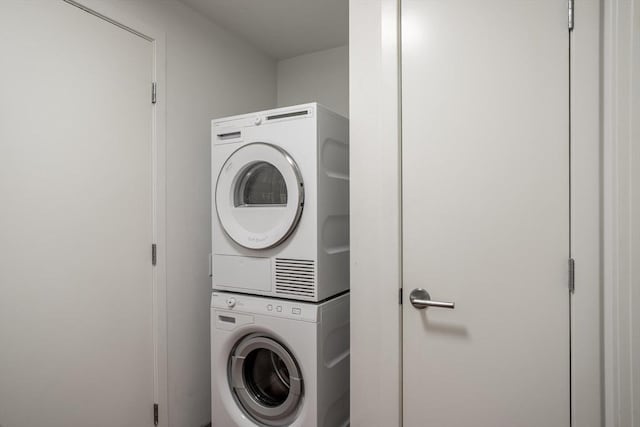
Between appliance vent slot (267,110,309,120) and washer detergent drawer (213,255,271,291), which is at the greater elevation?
appliance vent slot (267,110,309,120)

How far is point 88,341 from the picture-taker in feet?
4.94

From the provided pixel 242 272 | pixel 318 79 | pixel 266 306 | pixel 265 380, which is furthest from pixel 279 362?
pixel 318 79

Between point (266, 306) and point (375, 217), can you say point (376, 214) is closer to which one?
point (375, 217)

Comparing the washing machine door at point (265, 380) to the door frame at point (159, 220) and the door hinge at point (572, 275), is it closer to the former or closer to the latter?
the door frame at point (159, 220)

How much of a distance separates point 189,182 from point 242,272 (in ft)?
2.20

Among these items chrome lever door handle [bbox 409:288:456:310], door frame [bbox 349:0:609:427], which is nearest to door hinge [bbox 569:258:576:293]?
chrome lever door handle [bbox 409:288:456:310]

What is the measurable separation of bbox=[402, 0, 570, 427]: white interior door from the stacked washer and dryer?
411mm

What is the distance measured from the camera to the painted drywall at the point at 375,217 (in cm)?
131

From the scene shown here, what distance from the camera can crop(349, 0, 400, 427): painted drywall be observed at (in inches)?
51.6

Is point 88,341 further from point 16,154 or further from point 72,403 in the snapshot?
point 16,154

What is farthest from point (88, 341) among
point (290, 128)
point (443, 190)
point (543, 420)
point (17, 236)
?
point (543, 420)

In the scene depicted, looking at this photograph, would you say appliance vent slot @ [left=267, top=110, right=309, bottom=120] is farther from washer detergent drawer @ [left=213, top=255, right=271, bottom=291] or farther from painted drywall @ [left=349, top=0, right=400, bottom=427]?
washer detergent drawer @ [left=213, top=255, right=271, bottom=291]

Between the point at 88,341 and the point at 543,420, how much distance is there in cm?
183

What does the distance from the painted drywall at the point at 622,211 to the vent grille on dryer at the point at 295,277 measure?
41.1 inches
